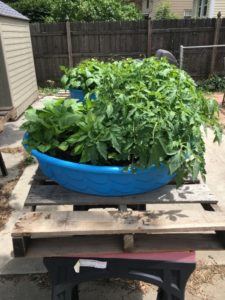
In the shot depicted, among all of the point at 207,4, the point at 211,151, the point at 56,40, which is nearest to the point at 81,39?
the point at 56,40

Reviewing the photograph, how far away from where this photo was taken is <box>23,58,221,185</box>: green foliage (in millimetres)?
1277

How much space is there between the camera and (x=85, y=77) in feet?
9.33

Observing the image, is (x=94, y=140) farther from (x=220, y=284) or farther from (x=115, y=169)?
(x=220, y=284)

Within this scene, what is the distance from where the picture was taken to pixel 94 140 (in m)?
1.36

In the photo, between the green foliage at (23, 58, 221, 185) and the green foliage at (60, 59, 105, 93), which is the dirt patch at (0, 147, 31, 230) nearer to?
the green foliage at (60, 59, 105, 93)

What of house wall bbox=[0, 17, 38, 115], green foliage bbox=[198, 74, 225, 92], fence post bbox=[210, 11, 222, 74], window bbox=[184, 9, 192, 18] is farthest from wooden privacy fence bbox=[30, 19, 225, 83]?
window bbox=[184, 9, 192, 18]

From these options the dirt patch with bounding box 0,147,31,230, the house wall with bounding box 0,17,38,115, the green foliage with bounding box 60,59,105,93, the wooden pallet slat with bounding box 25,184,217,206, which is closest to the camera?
the wooden pallet slat with bounding box 25,184,217,206

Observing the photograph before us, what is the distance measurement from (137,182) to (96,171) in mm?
208

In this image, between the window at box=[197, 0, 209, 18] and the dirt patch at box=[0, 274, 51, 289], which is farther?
the window at box=[197, 0, 209, 18]

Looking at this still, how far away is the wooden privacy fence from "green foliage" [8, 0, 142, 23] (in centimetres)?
215

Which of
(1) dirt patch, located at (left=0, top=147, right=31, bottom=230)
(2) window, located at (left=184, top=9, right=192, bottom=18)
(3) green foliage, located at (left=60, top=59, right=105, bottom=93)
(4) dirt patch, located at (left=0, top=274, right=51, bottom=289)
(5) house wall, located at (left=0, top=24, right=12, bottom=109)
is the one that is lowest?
(1) dirt patch, located at (left=0, top=147, right=31, bottom=230)

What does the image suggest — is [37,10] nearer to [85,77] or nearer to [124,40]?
[124,40]

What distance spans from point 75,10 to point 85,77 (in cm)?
962

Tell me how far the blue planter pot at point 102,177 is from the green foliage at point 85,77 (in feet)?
4.14
